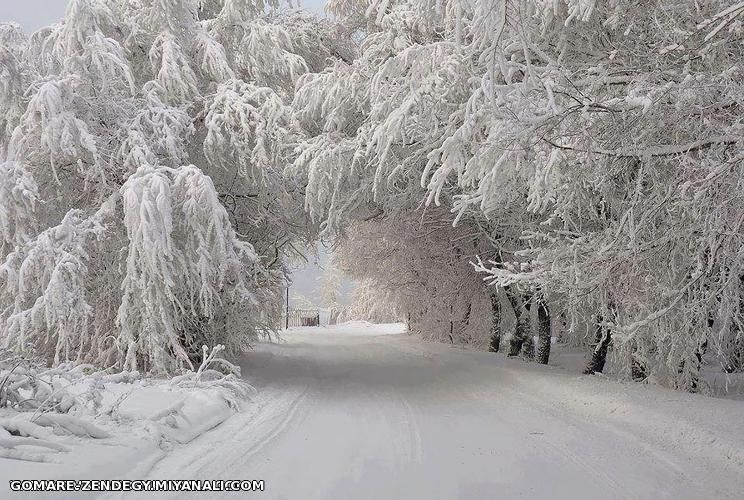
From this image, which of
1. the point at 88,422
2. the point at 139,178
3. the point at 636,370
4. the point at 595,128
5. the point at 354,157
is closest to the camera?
the point at 88,422

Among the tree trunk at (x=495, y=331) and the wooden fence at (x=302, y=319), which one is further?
the wooden fence at (x=302, y=319)

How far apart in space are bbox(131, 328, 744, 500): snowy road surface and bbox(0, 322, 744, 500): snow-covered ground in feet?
0.06

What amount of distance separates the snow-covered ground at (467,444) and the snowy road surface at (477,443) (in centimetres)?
2

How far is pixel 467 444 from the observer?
20.6 ft

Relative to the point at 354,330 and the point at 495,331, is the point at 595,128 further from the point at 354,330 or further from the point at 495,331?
the point at 354,330

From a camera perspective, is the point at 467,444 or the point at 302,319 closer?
the point at 467,444

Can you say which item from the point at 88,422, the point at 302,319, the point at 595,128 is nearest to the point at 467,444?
the point at 595,128

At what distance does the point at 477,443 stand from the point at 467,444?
12 centimetres

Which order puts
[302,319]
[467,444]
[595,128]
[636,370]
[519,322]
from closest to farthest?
[595,128] < [467,444] < [636,370] < [519,322] < [302,319]

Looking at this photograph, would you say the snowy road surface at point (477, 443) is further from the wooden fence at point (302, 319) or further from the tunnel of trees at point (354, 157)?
the wooden fence at point (302, 319)

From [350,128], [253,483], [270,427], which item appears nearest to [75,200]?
[350,128]

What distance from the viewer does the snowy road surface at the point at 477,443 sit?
4836 millimetres

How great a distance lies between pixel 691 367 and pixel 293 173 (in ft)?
22.2

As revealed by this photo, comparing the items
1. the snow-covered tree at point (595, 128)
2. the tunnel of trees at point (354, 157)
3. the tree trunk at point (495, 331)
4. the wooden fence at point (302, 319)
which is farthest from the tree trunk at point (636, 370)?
the wooden fence at point (302, 319)
